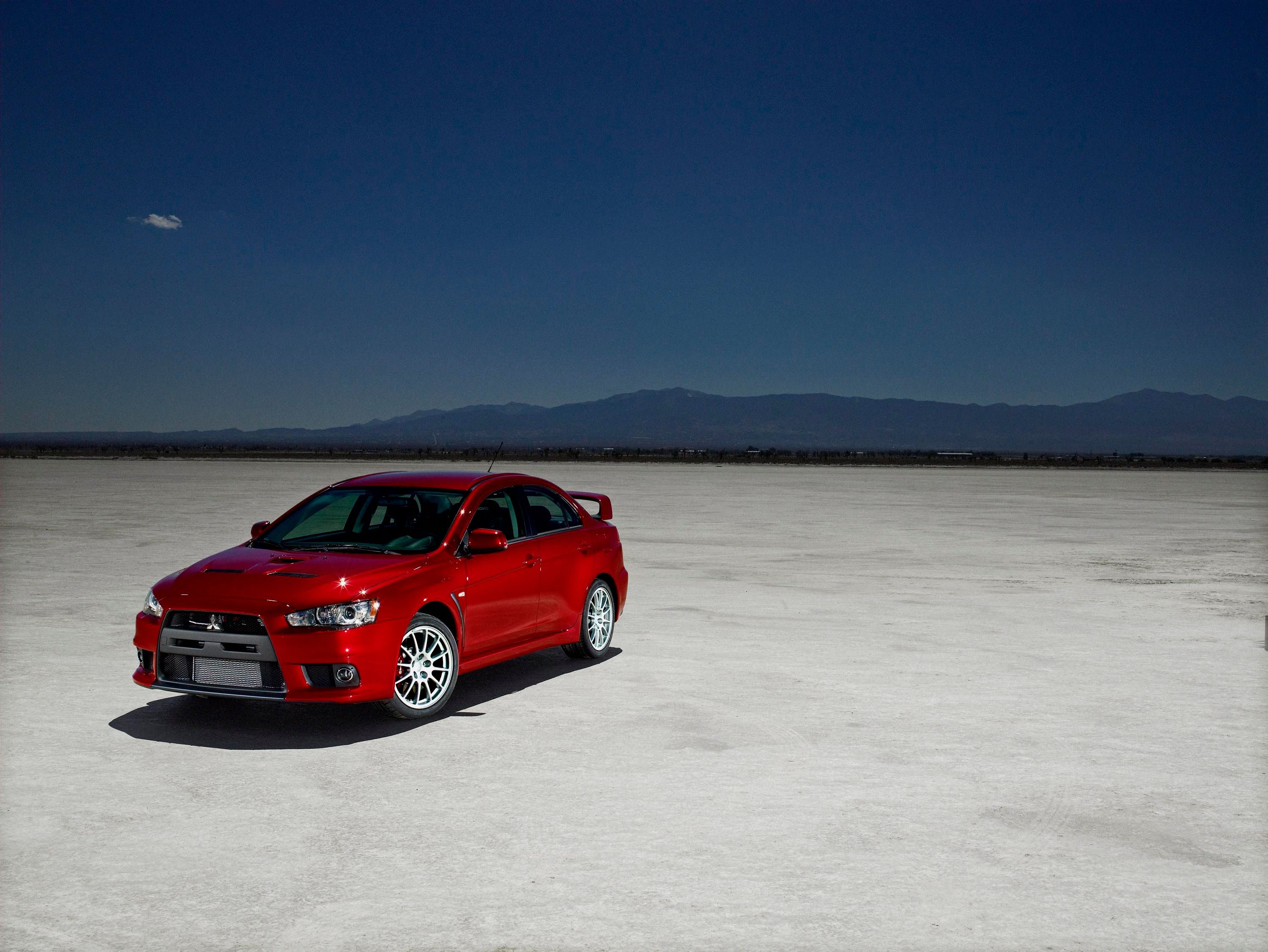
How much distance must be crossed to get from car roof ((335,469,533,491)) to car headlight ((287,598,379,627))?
5.69 feet

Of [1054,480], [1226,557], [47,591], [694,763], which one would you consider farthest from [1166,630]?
[1054,480]

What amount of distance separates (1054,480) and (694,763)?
57153 millimetres

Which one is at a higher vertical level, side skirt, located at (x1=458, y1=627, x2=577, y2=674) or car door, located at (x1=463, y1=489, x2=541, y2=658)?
car door, located at (x1=463, y1=489, x2=541, y2=658)

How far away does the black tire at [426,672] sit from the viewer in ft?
25.1

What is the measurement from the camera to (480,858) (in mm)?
5164

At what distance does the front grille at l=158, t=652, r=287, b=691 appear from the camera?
23.6 ft

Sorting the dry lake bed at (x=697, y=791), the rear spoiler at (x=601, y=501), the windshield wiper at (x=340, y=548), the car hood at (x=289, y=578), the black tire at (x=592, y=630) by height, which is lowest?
the dry lake bed at (x=697, y=791)

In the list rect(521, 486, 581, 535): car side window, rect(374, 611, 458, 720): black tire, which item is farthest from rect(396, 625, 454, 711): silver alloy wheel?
rect(521, 486, 581, 535): car side window

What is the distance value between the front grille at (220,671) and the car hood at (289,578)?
36 cm

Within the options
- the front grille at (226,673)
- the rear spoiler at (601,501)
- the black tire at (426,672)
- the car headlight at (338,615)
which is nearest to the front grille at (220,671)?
the front grille at (226,673)

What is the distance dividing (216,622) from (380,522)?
7.62ft

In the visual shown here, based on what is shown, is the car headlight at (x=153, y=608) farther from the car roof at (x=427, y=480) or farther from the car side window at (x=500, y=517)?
the car side window at (x=500, y=517)

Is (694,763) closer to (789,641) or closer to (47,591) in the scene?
(789,641)

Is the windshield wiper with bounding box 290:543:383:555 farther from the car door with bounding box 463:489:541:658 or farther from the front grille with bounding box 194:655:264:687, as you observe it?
the front grille with bounding box 194:655:264:687
